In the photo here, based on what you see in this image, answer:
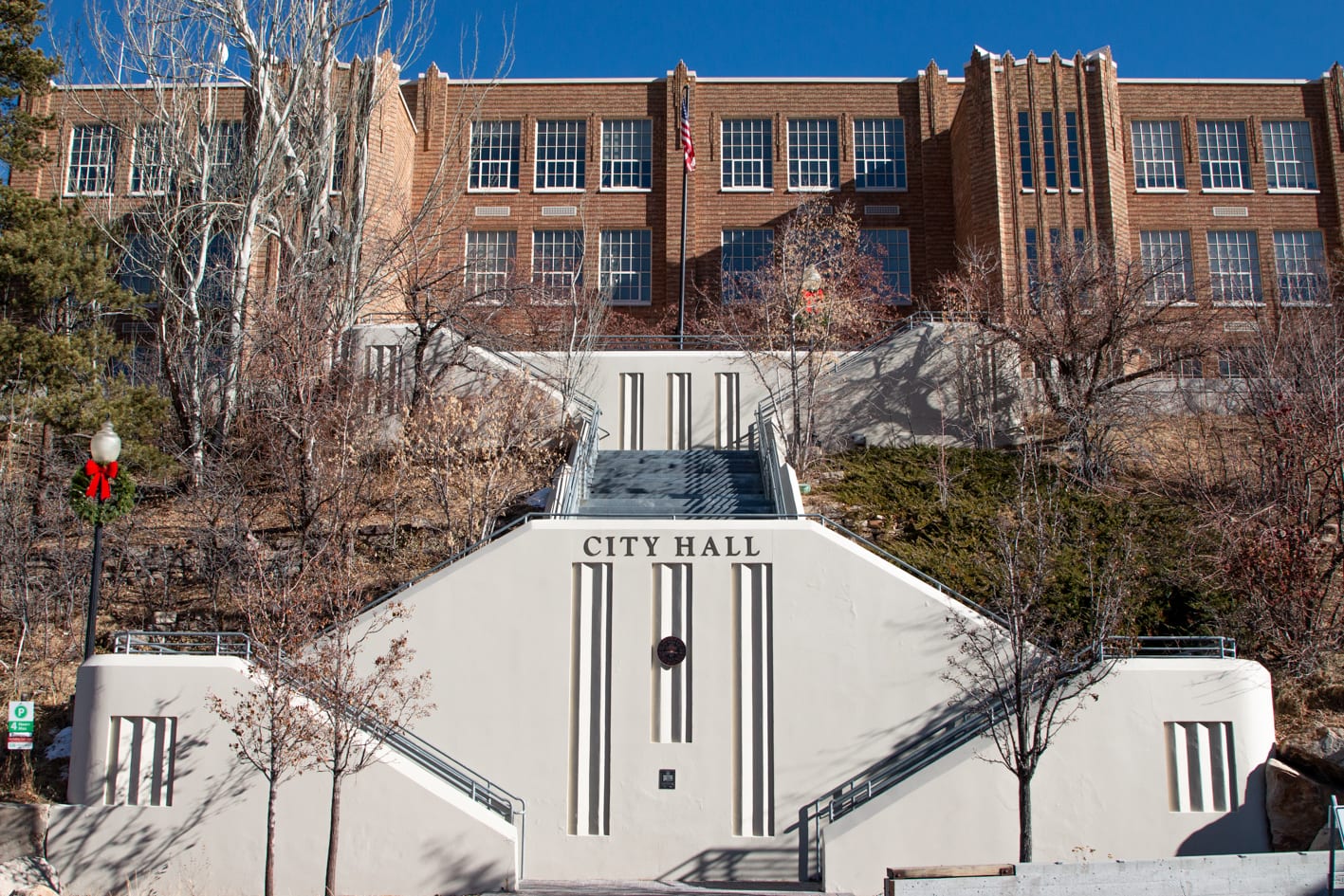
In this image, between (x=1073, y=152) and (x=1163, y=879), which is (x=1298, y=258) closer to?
(x=1073, y=152)

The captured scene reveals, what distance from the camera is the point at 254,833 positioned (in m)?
15.0

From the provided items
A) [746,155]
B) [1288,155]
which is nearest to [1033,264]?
[746,155]

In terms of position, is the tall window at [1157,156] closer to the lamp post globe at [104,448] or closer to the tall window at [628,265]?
the tall window at [628,265]

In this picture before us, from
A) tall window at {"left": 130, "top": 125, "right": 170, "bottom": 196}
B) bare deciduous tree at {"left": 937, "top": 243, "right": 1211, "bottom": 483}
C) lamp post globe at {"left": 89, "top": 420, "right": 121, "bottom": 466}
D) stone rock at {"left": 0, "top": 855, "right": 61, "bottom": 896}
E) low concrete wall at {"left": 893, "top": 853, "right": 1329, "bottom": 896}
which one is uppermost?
tall window at {"left": 130, "top": 125, "right": 170, "bottom": 196}

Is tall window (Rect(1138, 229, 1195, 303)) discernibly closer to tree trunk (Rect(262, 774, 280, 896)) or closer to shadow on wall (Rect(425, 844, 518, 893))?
shadow on wall (Rect(425, 844, 518, 893))

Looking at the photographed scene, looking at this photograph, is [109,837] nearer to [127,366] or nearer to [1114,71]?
[127,366]

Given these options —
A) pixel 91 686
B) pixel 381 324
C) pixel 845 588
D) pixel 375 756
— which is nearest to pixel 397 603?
pixel 375 756

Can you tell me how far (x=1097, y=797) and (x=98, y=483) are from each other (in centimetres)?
1437

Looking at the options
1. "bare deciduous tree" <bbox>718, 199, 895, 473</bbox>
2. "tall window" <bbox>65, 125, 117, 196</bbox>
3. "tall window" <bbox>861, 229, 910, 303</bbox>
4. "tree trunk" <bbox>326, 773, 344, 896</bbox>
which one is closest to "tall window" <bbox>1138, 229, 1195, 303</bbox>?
"tall window" <bbox>861, 229, 910, 303</bbox>

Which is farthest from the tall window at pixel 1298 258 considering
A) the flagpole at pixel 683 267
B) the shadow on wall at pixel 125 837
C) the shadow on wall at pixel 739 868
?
the shadow on wall at pixel 125 837

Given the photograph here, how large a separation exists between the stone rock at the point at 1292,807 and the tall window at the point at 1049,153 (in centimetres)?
2286

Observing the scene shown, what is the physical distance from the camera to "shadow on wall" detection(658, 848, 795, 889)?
622 inches

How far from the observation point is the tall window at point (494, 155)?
36.7 metres

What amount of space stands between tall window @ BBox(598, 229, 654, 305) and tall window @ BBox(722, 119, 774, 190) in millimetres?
3331
